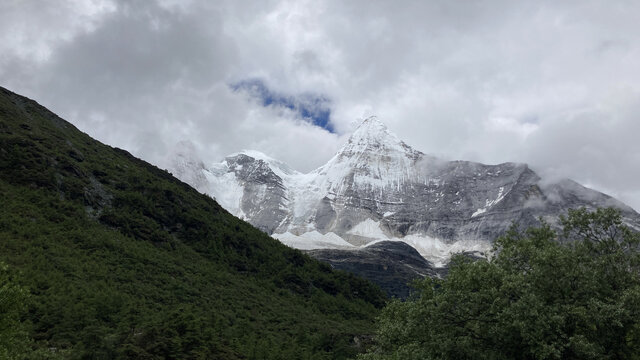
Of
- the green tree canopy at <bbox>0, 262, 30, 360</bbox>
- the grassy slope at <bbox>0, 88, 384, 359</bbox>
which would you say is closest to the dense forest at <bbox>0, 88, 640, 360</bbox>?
the green tree canopy at <bbox>0, 262, 30, 360</bbox>

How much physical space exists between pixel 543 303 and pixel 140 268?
67541 mm

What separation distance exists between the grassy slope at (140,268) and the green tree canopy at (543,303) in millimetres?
28128

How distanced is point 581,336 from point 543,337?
1.91m

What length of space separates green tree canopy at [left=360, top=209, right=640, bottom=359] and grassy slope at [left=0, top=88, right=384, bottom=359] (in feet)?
92.3

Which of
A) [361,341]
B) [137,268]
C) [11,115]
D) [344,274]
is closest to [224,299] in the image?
[137,268]

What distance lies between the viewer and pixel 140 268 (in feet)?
266

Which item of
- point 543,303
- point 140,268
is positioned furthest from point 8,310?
point 140,268

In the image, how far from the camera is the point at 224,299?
289 ft

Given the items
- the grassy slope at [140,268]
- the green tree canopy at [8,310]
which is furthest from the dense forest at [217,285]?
the grassy slope at [140,268]

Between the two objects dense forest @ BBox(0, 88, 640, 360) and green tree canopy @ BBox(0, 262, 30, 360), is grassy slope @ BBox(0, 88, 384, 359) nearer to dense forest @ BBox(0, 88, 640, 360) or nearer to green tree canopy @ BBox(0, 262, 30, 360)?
dense forest @ BBox(0, 88, 640, 360)

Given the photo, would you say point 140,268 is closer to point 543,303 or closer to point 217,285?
point 217,285

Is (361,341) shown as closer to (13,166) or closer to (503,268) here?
(503,268)

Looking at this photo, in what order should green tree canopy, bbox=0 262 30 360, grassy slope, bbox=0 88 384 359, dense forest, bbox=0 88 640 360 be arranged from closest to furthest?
dense forest, bbox=0 88 640 360, green tree canopy, bbox=0 262 30 360, grassy slope, bbox=0 88 384 359

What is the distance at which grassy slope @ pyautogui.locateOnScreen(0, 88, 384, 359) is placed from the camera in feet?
176
